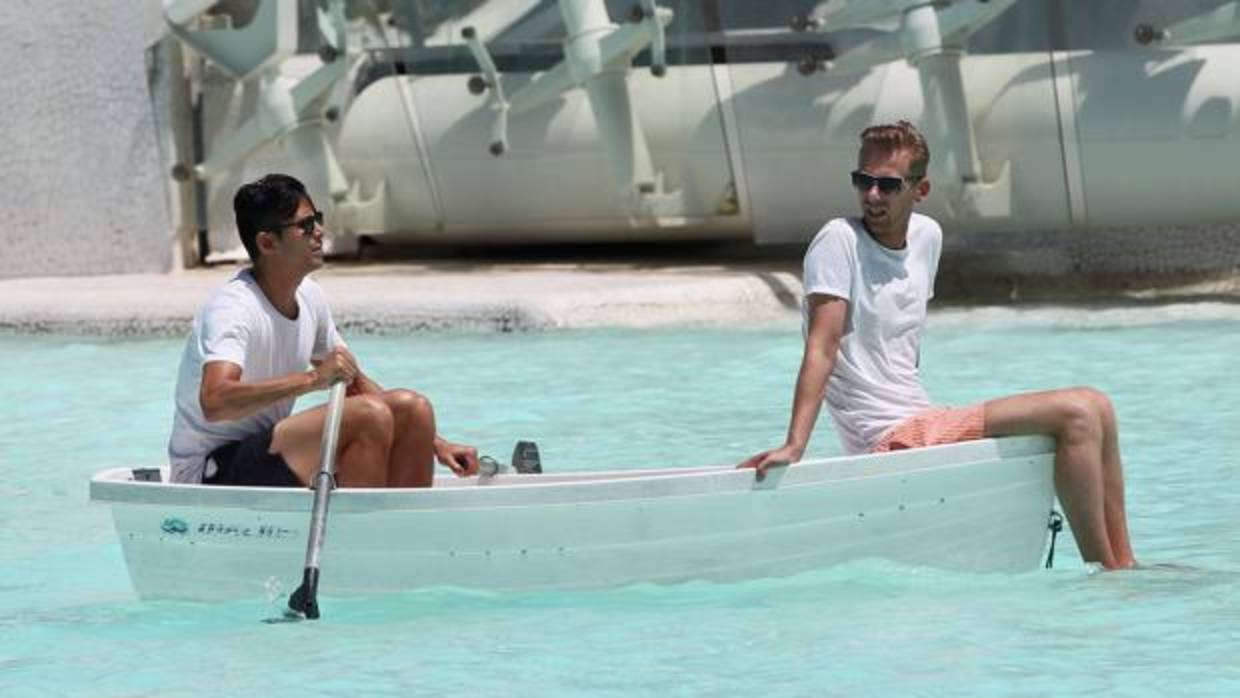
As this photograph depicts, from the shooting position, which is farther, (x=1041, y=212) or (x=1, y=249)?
(x=1, y=249)

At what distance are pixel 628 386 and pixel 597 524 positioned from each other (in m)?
4.55

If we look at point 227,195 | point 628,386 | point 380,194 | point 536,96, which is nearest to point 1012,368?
point 628,386

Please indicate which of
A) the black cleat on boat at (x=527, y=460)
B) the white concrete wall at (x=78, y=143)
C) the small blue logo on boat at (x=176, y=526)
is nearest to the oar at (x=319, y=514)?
the small blue logo on boat at (x=176, y=526)

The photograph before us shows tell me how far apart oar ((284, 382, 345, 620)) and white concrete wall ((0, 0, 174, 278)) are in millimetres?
8981

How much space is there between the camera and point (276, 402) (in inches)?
241

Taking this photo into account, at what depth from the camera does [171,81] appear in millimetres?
14883

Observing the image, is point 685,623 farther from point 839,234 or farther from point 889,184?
point 889,184

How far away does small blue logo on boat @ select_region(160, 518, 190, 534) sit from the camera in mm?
6207

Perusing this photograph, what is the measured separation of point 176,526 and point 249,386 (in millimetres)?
421

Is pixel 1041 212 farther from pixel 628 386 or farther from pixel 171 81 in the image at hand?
pixel 171 81

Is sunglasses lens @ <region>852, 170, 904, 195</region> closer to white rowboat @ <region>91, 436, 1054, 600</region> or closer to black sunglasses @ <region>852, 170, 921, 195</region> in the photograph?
black sunglasses @ <region>852, 170, 921, 195</region>

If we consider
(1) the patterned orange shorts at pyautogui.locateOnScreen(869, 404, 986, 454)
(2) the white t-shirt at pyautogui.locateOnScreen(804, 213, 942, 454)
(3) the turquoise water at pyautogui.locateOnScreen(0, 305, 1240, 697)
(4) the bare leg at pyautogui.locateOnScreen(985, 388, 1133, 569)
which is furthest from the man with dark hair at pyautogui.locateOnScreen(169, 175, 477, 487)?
(4) the bare leg at pyautogui.locateOnScreen(985, 388, 1133, 569)

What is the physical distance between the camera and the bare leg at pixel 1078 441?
6.04 metres

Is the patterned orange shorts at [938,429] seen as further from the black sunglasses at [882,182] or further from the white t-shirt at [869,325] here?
the black sunglasses at [882,182]
